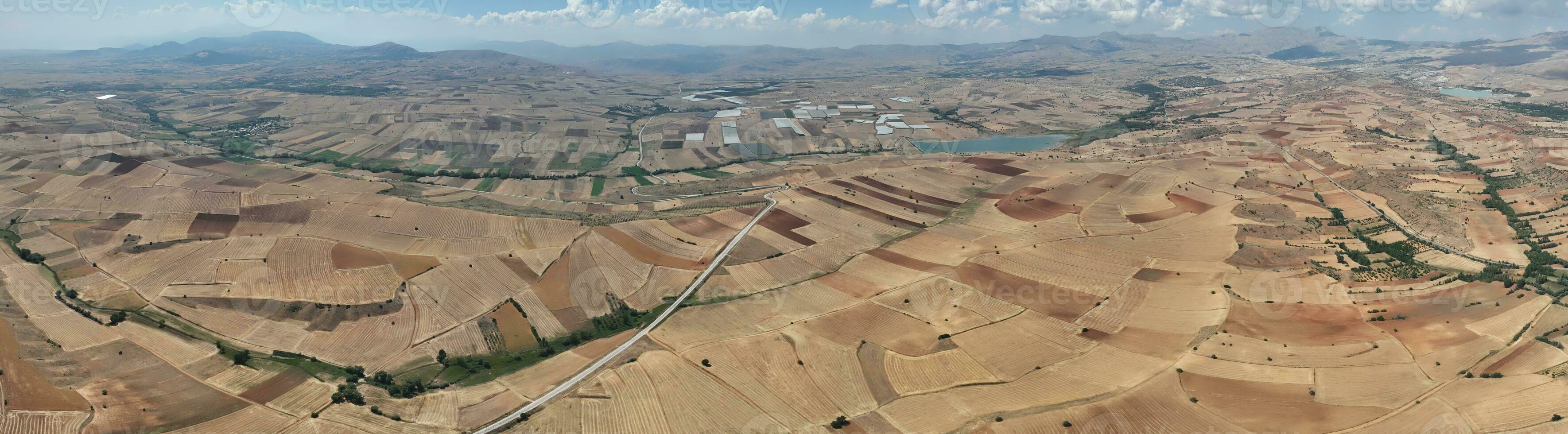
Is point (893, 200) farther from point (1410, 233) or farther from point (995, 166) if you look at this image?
point (1410, 233)

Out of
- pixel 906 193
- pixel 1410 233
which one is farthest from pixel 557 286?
pixel 1410 233

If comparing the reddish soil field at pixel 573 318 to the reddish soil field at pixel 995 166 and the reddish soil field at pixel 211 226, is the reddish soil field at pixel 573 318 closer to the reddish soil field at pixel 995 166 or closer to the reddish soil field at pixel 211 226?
the reddish soil field at pixel 211 226

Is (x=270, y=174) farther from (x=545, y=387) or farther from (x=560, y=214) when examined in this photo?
→ (x=545, y=387)

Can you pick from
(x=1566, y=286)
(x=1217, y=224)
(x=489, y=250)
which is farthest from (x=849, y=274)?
(x=1566, y=286)

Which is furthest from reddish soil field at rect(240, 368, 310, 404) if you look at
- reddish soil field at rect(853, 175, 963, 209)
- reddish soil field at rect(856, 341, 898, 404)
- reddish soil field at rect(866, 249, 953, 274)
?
reddish soil field at rect(853, 175, 963, 209)

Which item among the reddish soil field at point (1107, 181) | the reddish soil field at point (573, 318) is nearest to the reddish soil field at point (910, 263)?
the reddish soil field at point (573, 318)
